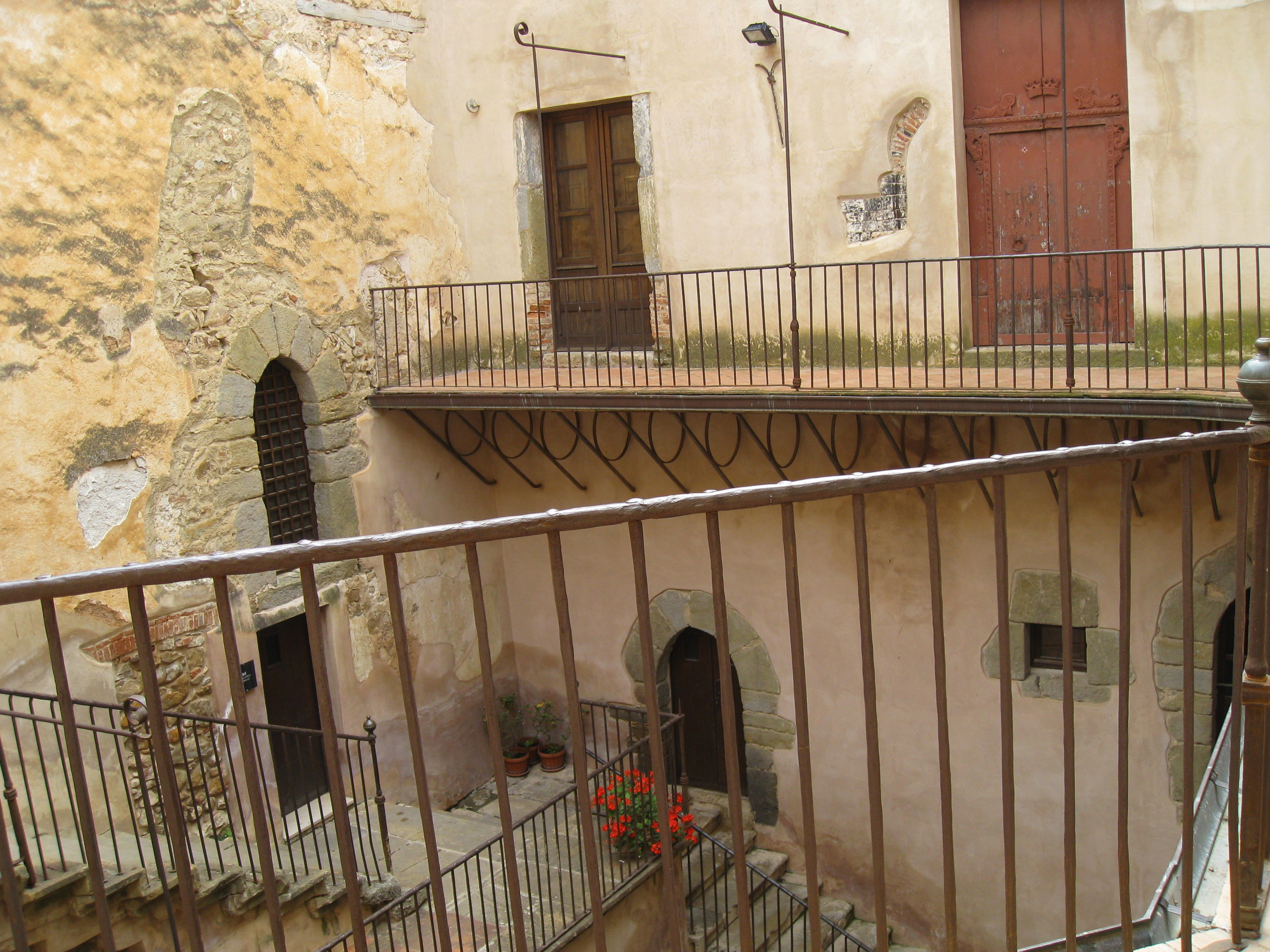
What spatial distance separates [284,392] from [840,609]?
416 centimetres

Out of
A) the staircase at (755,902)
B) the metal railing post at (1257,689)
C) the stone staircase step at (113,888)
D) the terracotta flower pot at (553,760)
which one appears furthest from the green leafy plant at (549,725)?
the metal railing post at (1257,689)

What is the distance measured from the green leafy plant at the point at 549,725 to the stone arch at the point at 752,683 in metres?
1.07

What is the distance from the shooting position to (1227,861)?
254 centimetres

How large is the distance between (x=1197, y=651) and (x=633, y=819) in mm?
3617

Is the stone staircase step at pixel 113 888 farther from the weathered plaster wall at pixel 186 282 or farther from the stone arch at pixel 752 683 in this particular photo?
the stone arch at pixel 752 683

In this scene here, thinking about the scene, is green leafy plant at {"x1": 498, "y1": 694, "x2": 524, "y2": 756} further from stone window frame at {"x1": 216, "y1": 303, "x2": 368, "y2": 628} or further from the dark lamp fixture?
the dark lamp fixture

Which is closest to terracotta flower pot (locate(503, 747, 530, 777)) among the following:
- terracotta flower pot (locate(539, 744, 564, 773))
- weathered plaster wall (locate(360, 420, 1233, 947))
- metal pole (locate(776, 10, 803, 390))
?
terracotta flower pot (locate(539, 744, 564, 773))

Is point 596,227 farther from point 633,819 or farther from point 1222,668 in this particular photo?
point 1222,668

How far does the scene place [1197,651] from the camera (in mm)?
6750

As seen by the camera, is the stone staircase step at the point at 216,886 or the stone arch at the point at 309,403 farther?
the stone arch at the point at 309,403

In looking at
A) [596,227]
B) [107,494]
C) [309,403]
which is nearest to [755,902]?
[309,403]

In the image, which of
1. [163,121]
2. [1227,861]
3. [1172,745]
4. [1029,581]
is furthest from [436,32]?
[1227,861]

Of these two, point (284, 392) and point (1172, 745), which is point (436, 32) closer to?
point (284, 392)

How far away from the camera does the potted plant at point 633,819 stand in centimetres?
726
